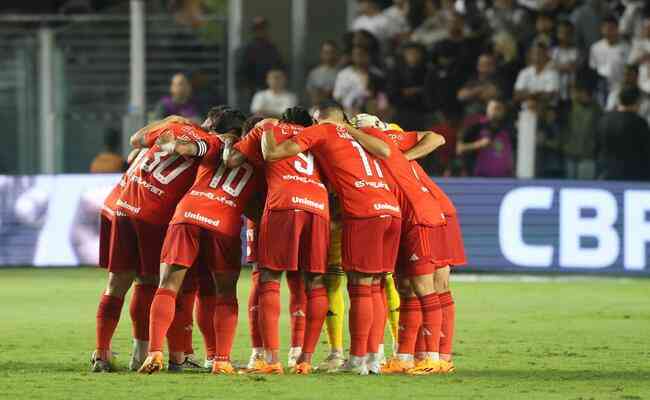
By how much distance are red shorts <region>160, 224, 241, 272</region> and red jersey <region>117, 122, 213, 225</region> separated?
1.00 feet

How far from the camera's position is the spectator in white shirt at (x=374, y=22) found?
2231cm

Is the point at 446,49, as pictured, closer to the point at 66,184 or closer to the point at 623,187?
the point at 623,187

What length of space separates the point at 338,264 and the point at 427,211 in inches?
A: 28.5

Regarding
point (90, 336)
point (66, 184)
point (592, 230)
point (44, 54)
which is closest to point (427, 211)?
point (90, 336)

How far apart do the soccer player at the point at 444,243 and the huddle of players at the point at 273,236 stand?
16 millimetres

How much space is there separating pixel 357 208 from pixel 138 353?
1.83 m

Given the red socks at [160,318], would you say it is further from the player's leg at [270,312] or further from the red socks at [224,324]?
the player's leg at [270,312]

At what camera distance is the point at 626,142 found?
1897cm

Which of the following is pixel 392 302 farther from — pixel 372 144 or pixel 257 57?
pixel 257 57

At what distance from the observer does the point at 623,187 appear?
61.0 ft

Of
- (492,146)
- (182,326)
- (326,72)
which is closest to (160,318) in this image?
(182,326)

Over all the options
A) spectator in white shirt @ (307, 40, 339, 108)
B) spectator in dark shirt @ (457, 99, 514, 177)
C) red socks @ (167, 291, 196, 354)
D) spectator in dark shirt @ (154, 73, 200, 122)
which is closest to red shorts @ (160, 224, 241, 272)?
red socks @ (167, 291, 196, 354)

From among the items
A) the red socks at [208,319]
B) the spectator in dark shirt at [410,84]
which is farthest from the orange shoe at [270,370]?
the spectator in dark shirt at [410,84]

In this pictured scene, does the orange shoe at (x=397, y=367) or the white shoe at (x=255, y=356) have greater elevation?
the white shoe at (x=255, y=356)
